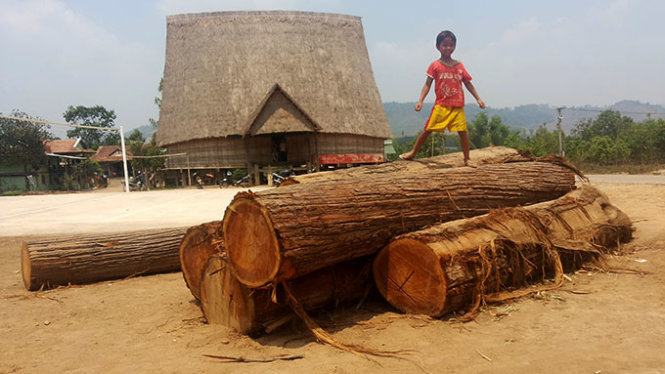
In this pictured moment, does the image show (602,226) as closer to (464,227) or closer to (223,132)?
(464,227)

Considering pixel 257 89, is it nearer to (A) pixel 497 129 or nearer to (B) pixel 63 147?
(B) pixel 63 147

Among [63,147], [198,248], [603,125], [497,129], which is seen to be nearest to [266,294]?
[198,248]

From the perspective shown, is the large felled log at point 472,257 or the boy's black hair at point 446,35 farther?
the boy's black hair at point 446,35

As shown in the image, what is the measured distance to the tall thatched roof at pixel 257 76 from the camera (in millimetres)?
22516

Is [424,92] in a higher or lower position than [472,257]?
higher

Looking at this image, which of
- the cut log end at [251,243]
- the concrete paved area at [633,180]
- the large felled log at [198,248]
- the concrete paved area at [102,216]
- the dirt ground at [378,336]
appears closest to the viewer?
the dirt ground at [378,336]

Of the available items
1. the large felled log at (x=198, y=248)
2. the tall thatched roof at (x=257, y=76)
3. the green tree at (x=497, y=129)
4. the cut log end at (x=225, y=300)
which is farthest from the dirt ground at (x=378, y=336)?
the green tree at (x=497, y=129)

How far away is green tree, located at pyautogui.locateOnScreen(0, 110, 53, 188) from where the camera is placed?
31078 millimetres

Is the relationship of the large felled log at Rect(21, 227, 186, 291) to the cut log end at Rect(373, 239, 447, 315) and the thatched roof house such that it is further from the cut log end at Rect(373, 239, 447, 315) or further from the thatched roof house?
the thatched roof house

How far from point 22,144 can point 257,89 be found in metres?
18.1

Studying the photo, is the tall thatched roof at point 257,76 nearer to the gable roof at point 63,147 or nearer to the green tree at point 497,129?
the gable roof at point 63,147

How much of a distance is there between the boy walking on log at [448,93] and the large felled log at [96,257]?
128 inches

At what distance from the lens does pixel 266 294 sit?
12.1ft

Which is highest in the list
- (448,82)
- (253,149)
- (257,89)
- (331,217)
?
(257,89)
